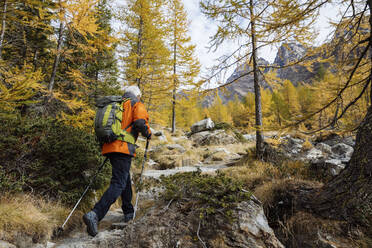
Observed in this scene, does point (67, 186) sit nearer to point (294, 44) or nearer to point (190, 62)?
point (294, 44)

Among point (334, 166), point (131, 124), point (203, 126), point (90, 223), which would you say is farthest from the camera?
point (203, 126)

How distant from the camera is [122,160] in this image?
2713 millimetres

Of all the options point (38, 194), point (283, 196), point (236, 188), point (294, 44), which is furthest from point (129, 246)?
point (294, 44)

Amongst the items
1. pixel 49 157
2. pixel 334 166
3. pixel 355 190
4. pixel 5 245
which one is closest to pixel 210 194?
pixel 355 190

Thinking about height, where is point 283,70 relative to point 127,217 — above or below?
above

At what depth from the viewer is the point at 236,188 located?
8.09ft

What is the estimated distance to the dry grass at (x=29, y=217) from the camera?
234 centimetres

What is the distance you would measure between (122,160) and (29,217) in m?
1.44

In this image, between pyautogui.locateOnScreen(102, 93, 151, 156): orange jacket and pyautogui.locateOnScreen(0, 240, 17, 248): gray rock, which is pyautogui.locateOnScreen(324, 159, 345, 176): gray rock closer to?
pyautogui.locateOnScreen(102, 93, 151, 156): orange jacket

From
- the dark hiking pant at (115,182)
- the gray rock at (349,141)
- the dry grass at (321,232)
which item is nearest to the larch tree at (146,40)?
the dark hiking pant at (115,182)

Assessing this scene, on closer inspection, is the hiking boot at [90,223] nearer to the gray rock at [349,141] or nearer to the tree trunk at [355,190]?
the tree trunk at [355,190]

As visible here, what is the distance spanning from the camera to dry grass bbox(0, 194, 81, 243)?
234 cm

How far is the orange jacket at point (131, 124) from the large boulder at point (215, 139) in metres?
10.4

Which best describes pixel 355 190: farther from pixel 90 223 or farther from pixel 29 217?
pixel 29 217
